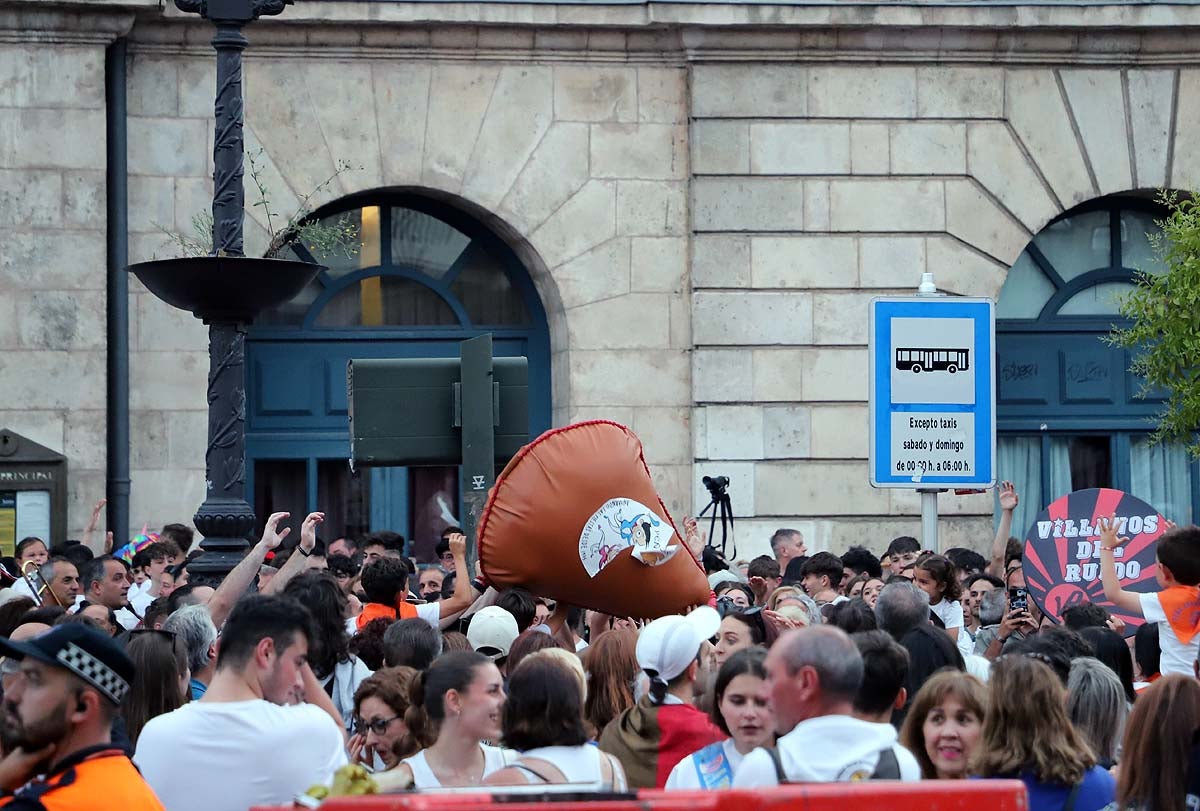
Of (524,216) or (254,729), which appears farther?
(524,216)

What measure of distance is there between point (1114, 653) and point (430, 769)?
3355 millimetres

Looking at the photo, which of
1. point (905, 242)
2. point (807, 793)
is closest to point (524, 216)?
point (905, 242)

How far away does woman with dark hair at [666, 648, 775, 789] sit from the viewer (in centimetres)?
602

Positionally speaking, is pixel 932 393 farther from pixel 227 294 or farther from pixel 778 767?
pixel 778 767

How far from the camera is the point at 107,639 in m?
4.95

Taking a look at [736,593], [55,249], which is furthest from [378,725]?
[55,249]

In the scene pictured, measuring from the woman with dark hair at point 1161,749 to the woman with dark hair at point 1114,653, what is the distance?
7.56 feet

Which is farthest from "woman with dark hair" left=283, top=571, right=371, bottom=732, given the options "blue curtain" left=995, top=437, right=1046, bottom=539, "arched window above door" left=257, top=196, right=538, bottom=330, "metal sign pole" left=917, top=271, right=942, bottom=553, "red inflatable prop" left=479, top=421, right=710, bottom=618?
"blue curtain" left=995, top=437, right=1046, bottom=539

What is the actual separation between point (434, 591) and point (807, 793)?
872cm

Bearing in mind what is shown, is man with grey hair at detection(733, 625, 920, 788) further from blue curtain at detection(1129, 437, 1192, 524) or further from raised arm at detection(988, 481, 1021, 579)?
blue curtain at detection(1129, 437, 1192, 524)

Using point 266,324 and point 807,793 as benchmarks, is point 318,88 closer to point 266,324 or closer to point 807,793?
point 266,324

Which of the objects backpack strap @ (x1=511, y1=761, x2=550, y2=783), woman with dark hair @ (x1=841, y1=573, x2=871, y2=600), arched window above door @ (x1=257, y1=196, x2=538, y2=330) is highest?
arched window above door @ (x1=257, y1=196, x2=538, y2=330)

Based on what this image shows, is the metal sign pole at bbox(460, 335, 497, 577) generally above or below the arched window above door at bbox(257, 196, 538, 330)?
below

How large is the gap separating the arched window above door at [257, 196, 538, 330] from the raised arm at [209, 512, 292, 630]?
9987mm
